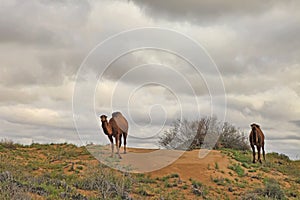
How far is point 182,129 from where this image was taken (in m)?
27.4

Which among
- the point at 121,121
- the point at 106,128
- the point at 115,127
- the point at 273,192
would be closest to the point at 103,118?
the point at 106,128

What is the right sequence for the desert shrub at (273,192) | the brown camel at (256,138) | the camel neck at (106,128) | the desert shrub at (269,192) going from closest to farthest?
1. the desert shrub at (269,192)
2. the desert shrub at (273,192)
3. the camel neck at (106,128)
4. the brown camel at (256,138)

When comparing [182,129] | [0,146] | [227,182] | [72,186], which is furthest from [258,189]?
[0,146]

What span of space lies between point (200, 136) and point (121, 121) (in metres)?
8.10

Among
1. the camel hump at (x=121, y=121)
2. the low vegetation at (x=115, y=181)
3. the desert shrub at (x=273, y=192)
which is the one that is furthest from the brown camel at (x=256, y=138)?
the camel hump at (x=121, y=121)

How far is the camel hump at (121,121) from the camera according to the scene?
67.2 feet

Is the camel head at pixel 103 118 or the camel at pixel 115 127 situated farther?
the camel at pixel 115 127

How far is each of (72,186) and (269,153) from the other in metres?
19.5

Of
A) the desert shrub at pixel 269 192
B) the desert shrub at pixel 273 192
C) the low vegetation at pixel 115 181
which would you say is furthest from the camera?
the desert shrub at pixel 273 192

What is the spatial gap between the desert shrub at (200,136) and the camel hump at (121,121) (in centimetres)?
651

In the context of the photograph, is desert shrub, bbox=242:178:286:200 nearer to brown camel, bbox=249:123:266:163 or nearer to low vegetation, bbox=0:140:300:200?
low vegetation, bbox=0:140:300:200

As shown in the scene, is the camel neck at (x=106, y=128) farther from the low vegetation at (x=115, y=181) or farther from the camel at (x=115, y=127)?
the low vegetation at (x=115, y=181)

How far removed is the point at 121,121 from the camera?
68.0ft

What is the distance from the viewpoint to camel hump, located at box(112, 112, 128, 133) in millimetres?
20481
